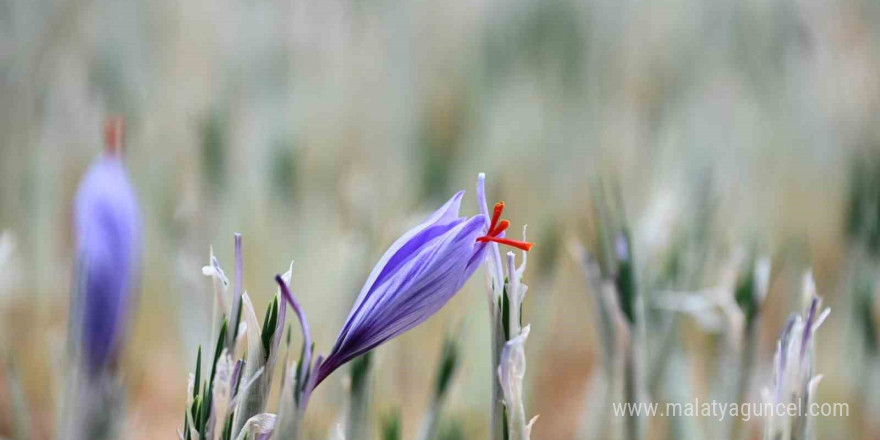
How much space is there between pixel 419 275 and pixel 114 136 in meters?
0.10

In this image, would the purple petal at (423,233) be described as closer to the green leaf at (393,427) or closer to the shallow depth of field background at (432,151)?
the green leaf at (393,427)

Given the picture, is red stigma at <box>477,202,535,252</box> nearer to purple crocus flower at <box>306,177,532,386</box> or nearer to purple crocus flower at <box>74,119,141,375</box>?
purple crocus flower at <box>306,177,532,386</box>

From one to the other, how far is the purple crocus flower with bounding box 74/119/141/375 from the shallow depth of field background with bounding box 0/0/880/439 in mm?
157

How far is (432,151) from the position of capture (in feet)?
2.00

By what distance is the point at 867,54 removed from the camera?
66 cm

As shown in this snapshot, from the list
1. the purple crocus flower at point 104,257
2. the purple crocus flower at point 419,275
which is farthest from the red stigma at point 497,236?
the purple crocus flower at point 104,257

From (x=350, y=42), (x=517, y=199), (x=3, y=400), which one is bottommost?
(x=3, y=400)

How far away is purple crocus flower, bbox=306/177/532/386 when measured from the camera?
18 cm

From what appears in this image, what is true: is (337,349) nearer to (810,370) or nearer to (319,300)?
(810,370)

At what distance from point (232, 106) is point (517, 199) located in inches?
9.4

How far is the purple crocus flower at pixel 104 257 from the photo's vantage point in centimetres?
22

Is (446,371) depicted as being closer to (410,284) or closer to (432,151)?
(410,284)

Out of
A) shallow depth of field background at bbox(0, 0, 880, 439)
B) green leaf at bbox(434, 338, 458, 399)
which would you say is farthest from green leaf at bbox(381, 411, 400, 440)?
shallow depth of field background at bbox(0, 0, 880, 439)

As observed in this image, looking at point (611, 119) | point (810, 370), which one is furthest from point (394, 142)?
point (810, 370)
